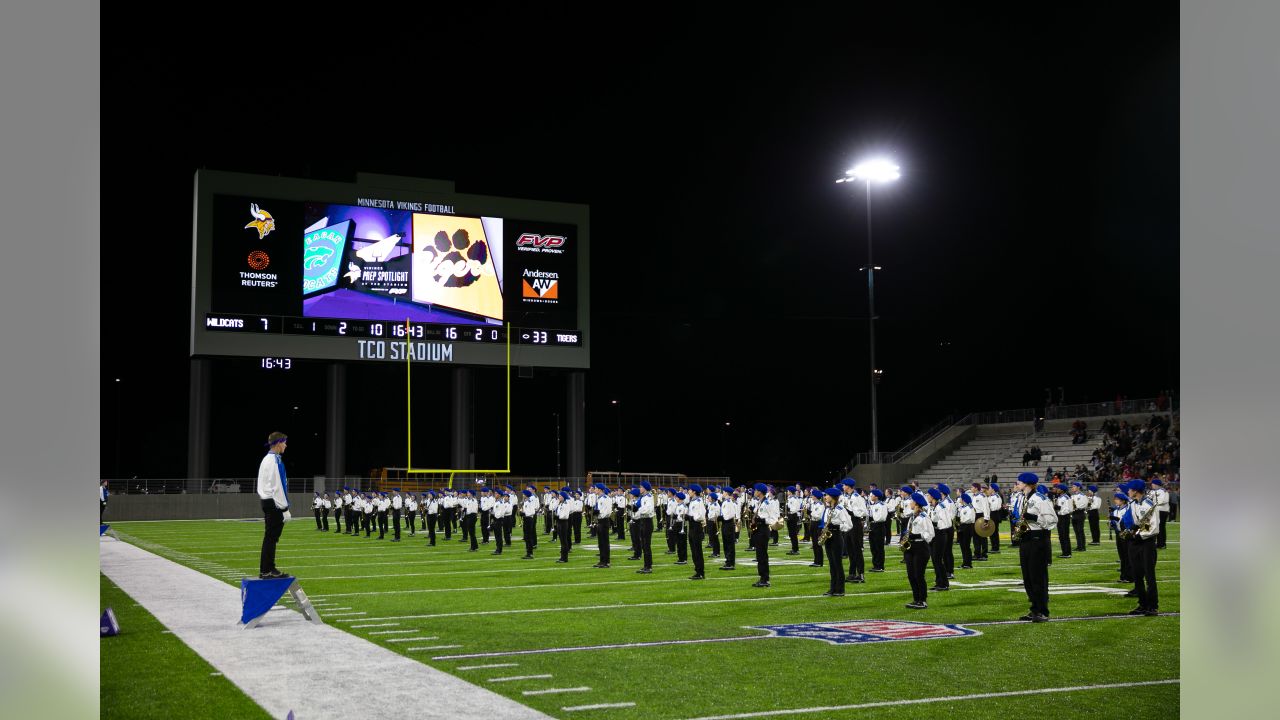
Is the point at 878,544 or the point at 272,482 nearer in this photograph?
the point at 272,482

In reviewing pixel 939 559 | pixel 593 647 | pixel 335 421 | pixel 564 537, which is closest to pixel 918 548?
pixel 939 559

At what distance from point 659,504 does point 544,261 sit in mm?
14719

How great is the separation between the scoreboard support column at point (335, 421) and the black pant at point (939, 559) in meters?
28.2

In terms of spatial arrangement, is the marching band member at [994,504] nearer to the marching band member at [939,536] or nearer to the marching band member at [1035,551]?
the marching band member at [939,536]

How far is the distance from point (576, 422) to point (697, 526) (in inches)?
996

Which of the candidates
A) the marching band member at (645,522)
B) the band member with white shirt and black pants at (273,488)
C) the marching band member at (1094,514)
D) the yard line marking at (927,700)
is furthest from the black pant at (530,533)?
the yard line marking at (927,700)

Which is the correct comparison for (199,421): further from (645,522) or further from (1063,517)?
(1063,517)

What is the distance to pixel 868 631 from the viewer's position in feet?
32.4

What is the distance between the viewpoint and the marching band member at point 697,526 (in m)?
15.9

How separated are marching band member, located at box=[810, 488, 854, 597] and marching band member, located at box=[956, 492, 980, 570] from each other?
4.02m

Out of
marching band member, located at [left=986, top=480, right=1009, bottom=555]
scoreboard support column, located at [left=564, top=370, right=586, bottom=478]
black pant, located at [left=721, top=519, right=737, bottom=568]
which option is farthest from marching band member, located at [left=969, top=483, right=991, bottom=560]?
scoreboard support column, located at [left=564, top=370, right=586, bottom=478]

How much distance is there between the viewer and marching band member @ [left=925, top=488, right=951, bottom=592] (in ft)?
44.8

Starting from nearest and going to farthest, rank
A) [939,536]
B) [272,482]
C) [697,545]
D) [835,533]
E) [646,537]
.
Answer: [272,482] → [835,533] → [939,536] → [697,545] → [646,537]
